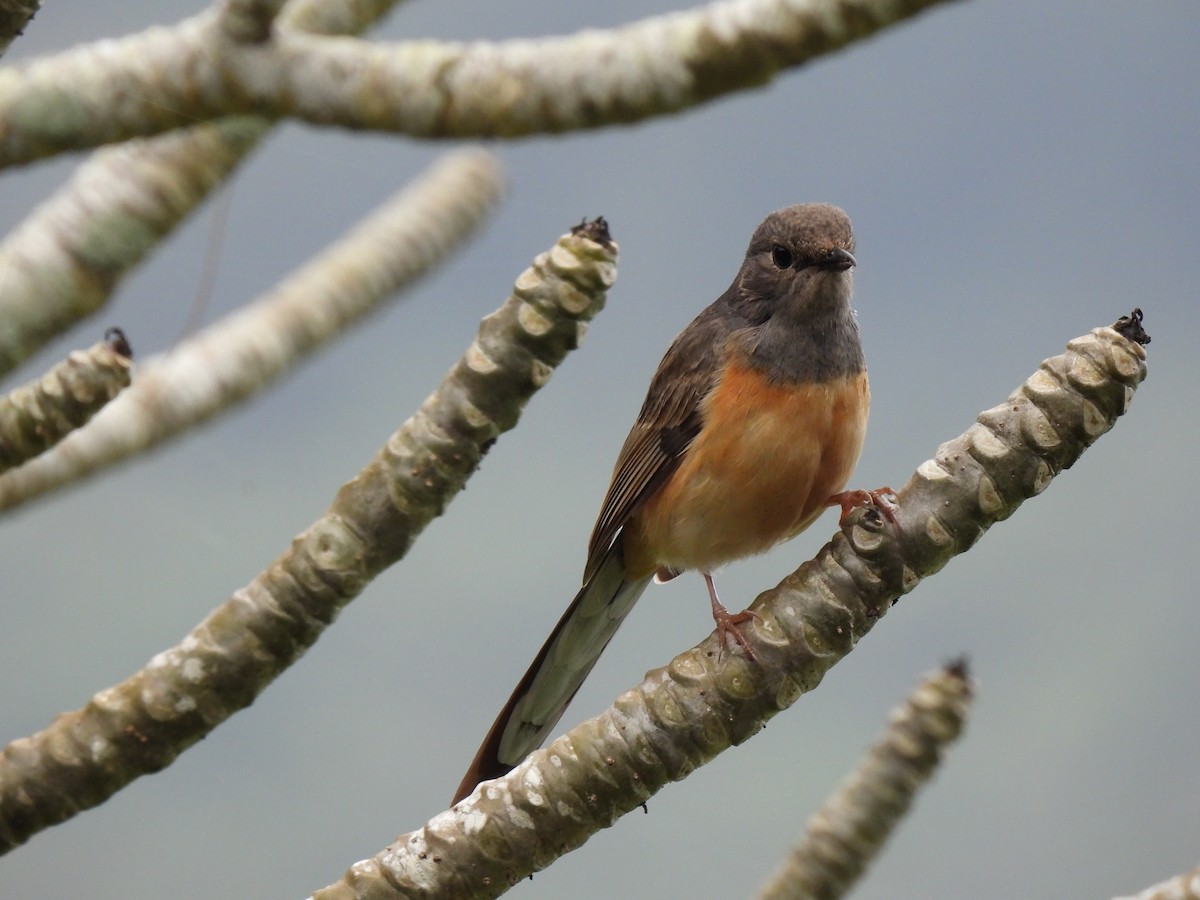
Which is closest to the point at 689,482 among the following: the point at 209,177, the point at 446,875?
the point at 446,875

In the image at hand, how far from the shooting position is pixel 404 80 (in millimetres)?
2949

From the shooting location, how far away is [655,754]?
7.73ft

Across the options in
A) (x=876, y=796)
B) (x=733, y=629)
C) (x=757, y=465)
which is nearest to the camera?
(x=733, y=629)

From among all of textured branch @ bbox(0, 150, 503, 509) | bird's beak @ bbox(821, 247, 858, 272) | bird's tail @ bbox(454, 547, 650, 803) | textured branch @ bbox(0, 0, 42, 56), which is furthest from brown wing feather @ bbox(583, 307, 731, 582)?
textured branch @ bbox(0, 0, 42, 56)

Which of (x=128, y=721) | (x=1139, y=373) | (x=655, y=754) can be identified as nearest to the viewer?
(x=1139, y=373)

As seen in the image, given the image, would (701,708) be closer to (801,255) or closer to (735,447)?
(735,447)

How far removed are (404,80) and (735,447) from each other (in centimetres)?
115

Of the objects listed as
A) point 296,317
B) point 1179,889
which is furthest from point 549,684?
point 296,317

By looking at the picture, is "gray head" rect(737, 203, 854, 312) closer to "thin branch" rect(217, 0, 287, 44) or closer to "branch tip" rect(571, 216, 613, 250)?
"branch tip" rect(571, 216, 613, 250)

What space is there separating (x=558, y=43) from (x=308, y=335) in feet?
6.70

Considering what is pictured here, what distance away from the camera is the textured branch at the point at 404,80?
2850mm

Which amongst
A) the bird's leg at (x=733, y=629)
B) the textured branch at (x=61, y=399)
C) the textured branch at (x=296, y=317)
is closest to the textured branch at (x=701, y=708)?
the bird's leg at (x=733, y=629)

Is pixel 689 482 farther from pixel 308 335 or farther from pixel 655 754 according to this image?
pixel 308 335

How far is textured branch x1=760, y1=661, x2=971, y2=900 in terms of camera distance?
118 inches
